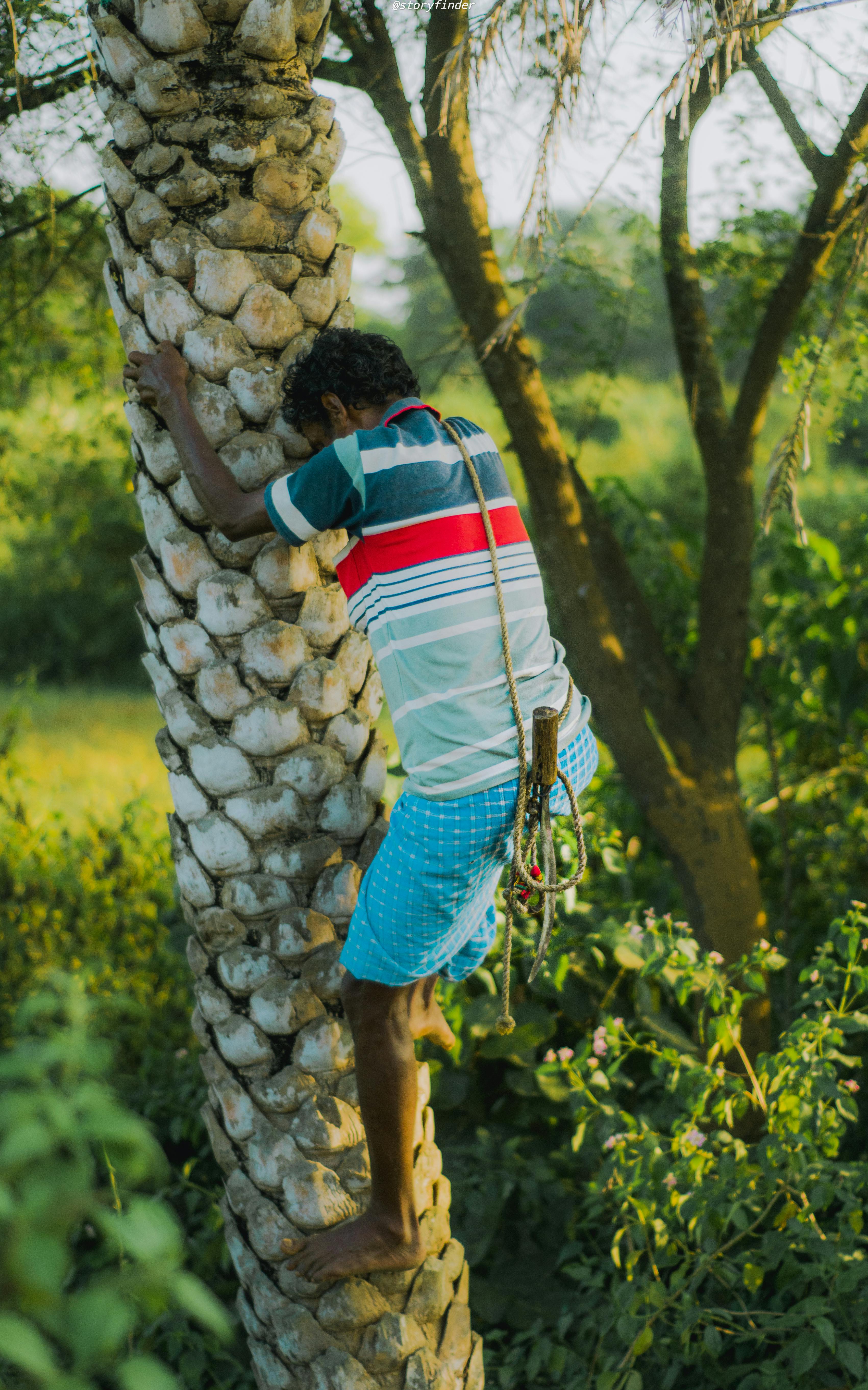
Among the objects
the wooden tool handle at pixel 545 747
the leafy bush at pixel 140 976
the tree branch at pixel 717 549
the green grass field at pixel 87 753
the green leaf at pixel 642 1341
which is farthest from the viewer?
the green grass field at pixel 87 753

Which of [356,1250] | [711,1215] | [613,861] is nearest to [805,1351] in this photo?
[711,1215]

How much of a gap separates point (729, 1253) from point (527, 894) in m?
1.22

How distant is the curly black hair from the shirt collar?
22 mm

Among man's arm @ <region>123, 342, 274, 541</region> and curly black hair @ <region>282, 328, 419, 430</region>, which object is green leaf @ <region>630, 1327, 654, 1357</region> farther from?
curly black hair @ <region>282, 328, 419, 430</region>

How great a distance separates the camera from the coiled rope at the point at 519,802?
1.68 metres

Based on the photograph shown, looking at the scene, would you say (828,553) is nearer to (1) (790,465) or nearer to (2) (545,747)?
(1) (790,465)

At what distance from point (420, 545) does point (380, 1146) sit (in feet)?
3.36

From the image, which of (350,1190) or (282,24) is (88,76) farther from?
(350,1190)

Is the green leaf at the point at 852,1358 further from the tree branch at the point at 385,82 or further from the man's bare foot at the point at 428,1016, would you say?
the tree branch at the point at 385,82

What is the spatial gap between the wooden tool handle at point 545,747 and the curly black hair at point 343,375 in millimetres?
628

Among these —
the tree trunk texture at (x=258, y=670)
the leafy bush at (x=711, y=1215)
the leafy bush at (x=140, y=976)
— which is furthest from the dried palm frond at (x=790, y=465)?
the leafy bush at (x=140, y=976)

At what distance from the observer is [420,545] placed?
1669 millimetres

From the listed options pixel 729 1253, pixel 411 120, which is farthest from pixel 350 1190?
pixel 411 120

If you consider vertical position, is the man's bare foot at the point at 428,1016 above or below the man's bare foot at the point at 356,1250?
above
